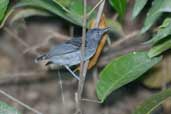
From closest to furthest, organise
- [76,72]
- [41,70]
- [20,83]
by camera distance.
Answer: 1. [76,72]
2. [41,70]
3. [20,83]

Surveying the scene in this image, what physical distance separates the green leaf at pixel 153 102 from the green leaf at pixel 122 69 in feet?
0.28

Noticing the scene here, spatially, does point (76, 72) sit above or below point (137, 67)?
below

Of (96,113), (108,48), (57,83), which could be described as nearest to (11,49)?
(57,83)

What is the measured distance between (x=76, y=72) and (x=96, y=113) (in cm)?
126

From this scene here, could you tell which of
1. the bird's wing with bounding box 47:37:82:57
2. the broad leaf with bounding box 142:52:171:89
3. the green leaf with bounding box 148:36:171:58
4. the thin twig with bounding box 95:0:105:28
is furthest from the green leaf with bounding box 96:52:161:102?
the broad leaf with bounding box 142:52:171:89

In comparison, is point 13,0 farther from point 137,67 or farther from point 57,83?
point 57,83

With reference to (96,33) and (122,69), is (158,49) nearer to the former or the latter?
(122,69)

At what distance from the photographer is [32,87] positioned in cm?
353

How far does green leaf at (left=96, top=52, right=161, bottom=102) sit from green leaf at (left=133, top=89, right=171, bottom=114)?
9cm

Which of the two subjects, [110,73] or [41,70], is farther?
[41,70]

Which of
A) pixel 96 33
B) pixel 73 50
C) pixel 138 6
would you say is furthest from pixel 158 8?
pixel 73 50

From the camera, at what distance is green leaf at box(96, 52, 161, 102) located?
1.42 meters

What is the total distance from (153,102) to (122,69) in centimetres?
13

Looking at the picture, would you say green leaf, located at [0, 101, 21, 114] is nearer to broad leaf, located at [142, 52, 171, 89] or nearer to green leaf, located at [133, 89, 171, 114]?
green leaf, located at [133, 89, 171, 114]
